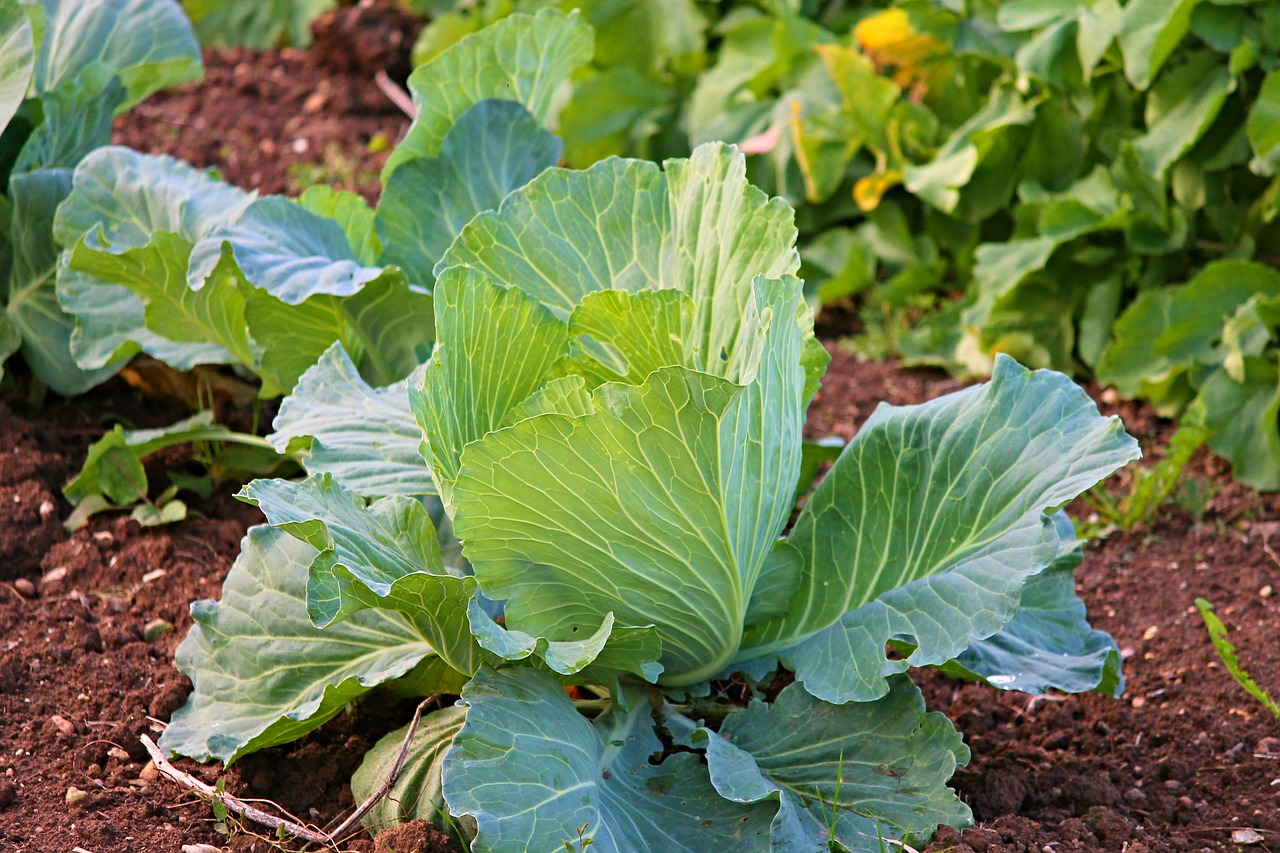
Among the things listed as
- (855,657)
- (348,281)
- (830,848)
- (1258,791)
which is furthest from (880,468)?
(348,281)

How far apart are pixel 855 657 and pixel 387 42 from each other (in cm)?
432

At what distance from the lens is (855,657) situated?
202cm

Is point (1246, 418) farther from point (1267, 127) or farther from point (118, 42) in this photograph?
point (118, 42)

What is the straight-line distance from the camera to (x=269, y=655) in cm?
214

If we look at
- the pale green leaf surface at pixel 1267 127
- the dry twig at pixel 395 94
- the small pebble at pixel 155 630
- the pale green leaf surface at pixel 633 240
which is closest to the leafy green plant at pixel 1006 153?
the pale green leaf surface at pixel 1267 127

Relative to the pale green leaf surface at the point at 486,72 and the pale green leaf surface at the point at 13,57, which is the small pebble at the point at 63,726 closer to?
the pale green leaf surface at the point at 486,72

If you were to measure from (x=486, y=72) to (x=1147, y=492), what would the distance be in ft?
6.84

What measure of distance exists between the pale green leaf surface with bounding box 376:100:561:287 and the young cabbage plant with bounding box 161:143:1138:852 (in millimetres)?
503

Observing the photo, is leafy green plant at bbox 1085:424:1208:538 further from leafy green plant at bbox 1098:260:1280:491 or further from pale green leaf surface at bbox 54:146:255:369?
pale green leaf surface at bbox 54:146:255:369

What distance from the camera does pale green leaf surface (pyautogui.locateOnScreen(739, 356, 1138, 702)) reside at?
196 cm

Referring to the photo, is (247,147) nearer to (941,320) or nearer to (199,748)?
(941,320)

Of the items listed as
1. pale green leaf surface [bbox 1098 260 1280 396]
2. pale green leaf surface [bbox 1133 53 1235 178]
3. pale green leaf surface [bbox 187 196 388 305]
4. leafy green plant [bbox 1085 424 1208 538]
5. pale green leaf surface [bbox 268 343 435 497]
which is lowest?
leafy green plant [bbox 1085 424 1208 538]

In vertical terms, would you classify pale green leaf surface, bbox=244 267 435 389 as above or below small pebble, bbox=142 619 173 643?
above

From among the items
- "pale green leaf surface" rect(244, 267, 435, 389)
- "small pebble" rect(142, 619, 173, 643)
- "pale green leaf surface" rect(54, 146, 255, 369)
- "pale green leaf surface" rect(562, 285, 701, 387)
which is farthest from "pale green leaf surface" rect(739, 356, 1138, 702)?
"pale green leaf surface" rect(54, 146, 255, 369)
